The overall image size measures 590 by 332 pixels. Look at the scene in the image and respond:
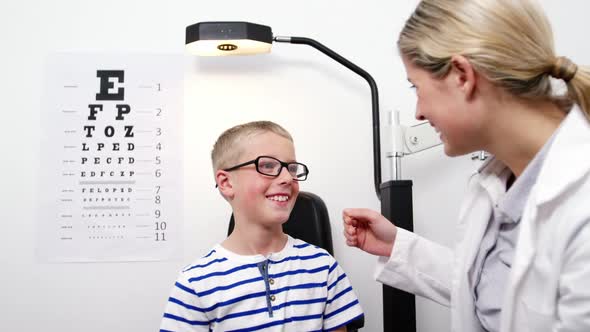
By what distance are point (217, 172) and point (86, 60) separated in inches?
28.9

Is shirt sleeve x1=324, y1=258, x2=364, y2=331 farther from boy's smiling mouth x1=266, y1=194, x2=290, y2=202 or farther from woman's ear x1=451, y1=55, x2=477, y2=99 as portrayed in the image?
woman's ear x1=451, y1=55, x2=477, y2=99

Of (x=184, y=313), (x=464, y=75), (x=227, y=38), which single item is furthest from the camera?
(x=227, y=38)

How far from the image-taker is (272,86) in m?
1.58

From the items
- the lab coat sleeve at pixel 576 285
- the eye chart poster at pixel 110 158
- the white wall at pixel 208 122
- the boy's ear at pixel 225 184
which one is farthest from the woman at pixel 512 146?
the eye chart poster at pixel 110 158

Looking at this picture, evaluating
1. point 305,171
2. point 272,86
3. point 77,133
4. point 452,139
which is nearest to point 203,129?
point 272,86

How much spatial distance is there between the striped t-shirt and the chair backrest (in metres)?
0.18

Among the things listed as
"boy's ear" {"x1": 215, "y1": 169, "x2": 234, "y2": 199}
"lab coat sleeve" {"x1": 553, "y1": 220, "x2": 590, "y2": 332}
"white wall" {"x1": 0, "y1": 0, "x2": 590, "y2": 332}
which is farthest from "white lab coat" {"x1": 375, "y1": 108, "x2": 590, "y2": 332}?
"white wall" {"x1": 0, "y1": 0, "x2": 590, "y2": 332}

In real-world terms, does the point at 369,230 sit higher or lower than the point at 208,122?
lower

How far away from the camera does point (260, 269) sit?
41.2 inches

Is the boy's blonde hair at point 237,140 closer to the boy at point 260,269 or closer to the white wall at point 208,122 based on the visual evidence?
the boy at point 260,269

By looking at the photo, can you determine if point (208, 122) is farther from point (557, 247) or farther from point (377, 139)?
point (557, 247)

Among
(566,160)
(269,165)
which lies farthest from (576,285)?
(269,165)

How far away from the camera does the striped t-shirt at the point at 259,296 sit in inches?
39.2

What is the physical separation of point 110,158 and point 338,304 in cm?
90
